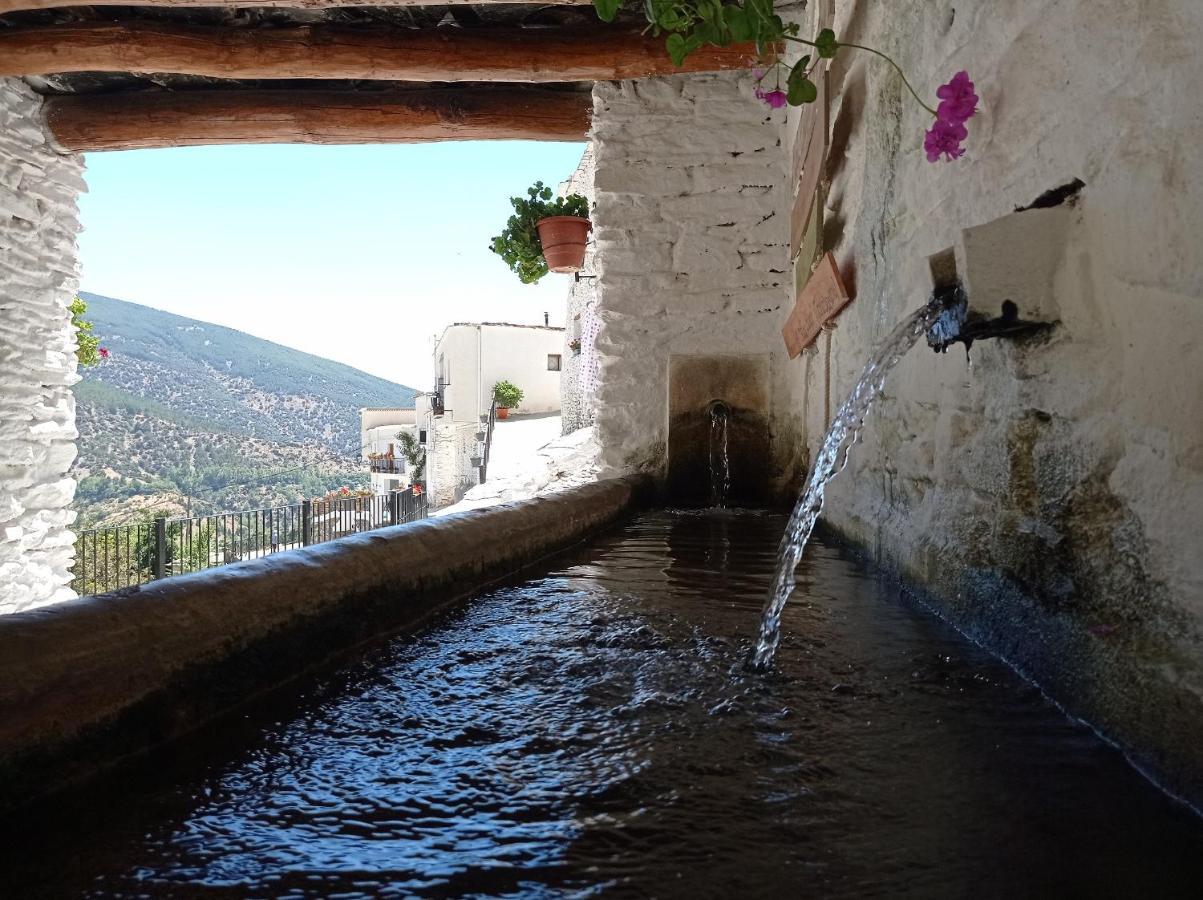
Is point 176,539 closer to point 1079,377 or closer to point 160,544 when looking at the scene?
point 160,544

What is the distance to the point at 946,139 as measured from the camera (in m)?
→ 1.57

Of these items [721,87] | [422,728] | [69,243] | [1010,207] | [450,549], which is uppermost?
[721,87]

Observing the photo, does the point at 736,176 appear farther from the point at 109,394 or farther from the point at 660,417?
the point at 109,394

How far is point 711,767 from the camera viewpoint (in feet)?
3.17

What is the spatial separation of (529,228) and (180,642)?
4.71 metres

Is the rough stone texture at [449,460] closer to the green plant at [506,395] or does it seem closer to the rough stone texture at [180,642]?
the green plant at [506,395]

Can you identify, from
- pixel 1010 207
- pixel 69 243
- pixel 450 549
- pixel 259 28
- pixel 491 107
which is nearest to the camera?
pixel 1010 207

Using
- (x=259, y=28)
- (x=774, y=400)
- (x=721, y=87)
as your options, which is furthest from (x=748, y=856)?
(x=259, y=28)

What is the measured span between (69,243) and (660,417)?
4410mm

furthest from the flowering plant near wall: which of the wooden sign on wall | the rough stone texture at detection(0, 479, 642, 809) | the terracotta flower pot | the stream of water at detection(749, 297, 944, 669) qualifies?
the terracotta flower pot

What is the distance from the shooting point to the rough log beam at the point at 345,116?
472 cm

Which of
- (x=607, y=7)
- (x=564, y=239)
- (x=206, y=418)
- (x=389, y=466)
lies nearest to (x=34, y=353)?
(x=564, y=239)

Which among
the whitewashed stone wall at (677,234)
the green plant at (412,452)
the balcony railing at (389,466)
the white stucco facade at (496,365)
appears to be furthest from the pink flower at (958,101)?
the balcony railing at (389,466)

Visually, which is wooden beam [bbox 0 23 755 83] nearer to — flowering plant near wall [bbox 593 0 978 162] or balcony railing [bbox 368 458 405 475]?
flowering plant near wall [bbox 593 0 978 162]
